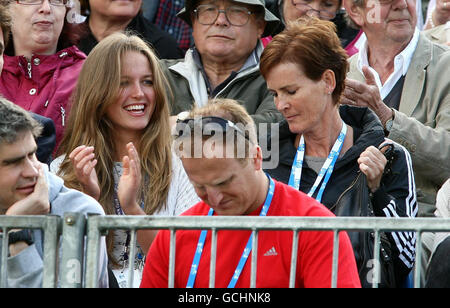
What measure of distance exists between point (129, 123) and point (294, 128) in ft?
3.33

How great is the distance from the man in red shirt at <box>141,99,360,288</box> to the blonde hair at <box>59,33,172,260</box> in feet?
4.02

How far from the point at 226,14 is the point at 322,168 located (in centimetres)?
179

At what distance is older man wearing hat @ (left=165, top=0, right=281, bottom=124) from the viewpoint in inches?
243

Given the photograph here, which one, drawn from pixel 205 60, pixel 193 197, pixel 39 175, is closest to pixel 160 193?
pixel 193 197

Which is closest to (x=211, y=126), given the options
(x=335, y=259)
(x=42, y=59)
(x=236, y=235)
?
(x=236, y=235)

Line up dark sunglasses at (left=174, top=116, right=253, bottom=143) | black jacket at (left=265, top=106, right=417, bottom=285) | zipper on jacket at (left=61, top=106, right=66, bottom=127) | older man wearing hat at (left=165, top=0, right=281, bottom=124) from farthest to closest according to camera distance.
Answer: older man wearing hat at (left=165, top=0, right=281, bottom=124), zipper on jacket at (left=61, top=106, right=66, bottom=127), black jacket at (left=265, top=106, right=417, bottom=285), dark sunglasses at (left=174, top=116, right=253, bottom=143)

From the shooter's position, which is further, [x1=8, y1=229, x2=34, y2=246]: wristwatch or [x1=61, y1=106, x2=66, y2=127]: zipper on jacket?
[x1=61, y1=106, x2=66, y2=127]: zipper on jacket

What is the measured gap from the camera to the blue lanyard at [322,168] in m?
4.91

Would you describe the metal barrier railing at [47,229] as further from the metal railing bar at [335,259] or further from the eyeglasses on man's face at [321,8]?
the eyeglasses on man's face at [321,8]

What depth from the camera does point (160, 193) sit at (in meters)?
5.25

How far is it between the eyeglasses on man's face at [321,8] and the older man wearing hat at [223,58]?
357 mm

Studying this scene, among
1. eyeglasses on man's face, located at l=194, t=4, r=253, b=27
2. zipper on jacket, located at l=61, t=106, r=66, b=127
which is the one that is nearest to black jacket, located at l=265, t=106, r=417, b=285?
eyeglasses on man's face, located at l=194, t=4, r=253, b=27

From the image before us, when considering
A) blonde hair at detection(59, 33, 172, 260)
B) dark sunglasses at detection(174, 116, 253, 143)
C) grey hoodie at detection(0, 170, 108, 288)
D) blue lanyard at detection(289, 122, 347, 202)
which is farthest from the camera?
blonde hair at detection(59, 33, 172, 260)

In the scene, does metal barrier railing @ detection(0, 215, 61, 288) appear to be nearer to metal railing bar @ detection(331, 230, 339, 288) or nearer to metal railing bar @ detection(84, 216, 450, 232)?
metal railing bar @ detection(84, 216, 450, 232)
